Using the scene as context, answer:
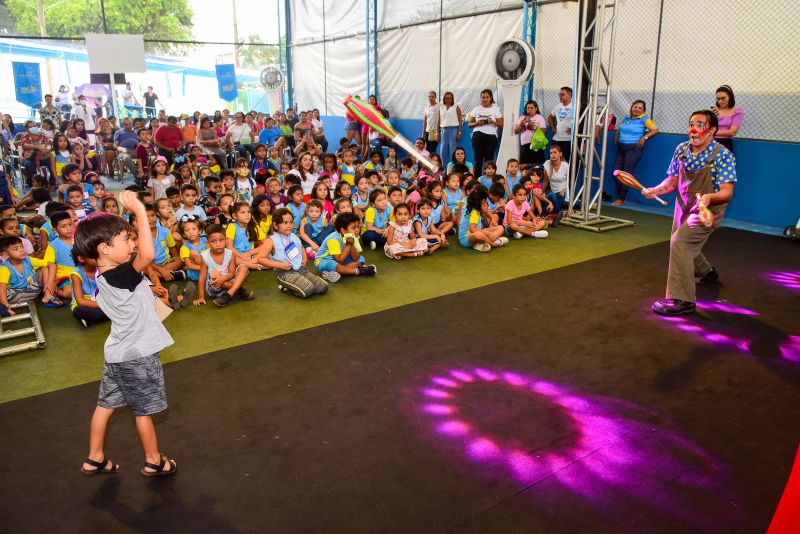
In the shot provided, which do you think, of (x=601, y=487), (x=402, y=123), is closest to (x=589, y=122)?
(x=601, y=487)

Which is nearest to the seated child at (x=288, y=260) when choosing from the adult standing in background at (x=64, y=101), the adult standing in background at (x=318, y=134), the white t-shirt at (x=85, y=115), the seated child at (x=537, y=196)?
the seated child at (x=537, y=196)

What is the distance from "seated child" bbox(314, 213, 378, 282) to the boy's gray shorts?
10.9 feet

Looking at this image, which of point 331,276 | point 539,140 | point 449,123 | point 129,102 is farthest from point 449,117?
point 129,102

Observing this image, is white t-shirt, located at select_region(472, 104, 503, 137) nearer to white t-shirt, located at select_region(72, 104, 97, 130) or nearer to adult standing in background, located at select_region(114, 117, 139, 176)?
adult standing in background, located at select_region(114, 117, 139, 176)

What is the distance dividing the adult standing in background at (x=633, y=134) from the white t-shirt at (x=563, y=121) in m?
0.82

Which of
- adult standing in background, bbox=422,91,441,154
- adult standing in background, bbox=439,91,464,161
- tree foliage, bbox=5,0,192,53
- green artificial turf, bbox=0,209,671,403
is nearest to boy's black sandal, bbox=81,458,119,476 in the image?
green artificial turf, bbox=0,209,671,403

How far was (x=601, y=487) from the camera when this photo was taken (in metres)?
2.86

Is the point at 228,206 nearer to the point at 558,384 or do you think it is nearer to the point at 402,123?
the point at 558,384

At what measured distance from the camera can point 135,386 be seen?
2.86 meters

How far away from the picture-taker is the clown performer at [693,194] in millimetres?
4797

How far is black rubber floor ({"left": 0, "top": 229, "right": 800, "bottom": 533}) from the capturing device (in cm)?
270

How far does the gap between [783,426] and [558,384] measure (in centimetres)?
126

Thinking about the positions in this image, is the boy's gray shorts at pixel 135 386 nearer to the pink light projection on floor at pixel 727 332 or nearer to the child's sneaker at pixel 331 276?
the child's sneaker at pixel 331 276

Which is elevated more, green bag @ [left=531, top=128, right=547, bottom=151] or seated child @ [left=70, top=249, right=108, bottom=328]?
green bag @ [left=531, top=128, right=547, bottom=151]
